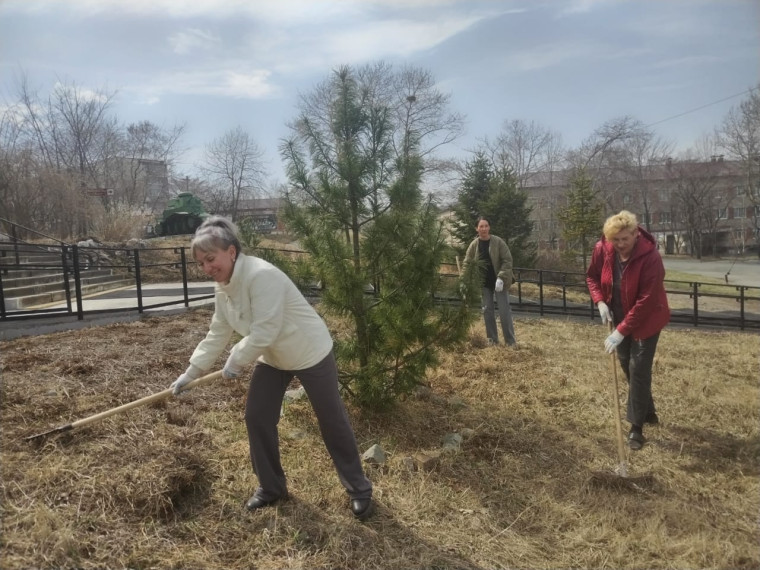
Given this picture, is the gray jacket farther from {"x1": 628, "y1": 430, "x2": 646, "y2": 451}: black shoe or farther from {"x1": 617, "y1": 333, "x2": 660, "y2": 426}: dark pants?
{"x1": 628, "y1": 430, "x2": 646, "y2": 451}: black shoe

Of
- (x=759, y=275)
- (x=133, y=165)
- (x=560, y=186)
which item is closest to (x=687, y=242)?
(x=759, y=275)

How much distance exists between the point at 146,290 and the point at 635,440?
12706 millimetres

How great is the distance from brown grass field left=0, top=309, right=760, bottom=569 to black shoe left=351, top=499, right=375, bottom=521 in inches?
1.6

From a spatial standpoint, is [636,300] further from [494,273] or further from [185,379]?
[185,379]

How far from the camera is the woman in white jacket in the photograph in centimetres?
251

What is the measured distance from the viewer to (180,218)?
2495 cm

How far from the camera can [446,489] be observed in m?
3.10

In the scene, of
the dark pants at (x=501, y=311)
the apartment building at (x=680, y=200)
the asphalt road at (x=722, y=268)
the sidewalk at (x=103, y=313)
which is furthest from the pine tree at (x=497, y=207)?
the asphalt road at (x=722, y=268)

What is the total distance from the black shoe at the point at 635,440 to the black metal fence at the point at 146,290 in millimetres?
1717

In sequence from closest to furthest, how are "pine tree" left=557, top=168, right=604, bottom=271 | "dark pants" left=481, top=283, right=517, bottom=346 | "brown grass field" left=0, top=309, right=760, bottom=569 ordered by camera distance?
"brown grass field" left=0, top=309, right=760, bottom=569
"dark pants" left=481, top=283, right=517, bottom=346
"pine tree" left=557, top=168, right=604, bottom=271

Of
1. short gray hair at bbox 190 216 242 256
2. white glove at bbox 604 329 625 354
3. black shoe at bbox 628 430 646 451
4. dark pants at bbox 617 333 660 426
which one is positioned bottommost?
black shoe at bbox 628 430 646 451

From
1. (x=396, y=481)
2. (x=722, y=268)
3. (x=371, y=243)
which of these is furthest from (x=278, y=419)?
(x=722, y=268)

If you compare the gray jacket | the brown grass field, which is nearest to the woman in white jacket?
the brown grass field

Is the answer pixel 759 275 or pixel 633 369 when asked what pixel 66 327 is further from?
pixel 759 275
